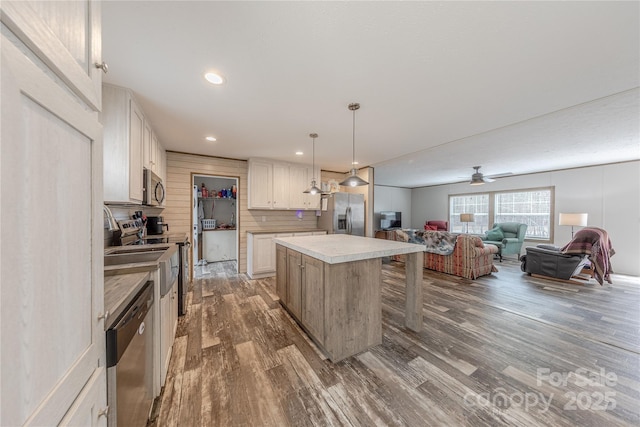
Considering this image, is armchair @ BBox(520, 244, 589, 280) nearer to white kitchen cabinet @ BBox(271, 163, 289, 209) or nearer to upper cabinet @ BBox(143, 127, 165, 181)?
white kitchen cabinet @ BBox(271, 163, 289, 209)

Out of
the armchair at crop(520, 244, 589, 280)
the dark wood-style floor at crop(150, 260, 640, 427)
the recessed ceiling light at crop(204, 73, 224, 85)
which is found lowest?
the dark wood-style floor at crop(150, 260, 640, 427)

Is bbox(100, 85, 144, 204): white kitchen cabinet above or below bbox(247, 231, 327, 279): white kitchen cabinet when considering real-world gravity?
above

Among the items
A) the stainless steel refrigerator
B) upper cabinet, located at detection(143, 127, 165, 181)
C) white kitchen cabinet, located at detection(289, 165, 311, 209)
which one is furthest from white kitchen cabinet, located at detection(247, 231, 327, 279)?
upper cabinet, located at detection(143, 127, 165, 181)

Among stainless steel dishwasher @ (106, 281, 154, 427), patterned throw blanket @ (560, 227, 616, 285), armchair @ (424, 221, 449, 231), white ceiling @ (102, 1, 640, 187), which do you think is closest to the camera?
stainless steel dishwasher @ (106, 281, 154, 427)

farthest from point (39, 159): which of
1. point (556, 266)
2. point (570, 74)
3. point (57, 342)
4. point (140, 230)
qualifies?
point (556, 266)

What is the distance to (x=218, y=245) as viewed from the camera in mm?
5867

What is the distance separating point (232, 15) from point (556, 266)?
6086mm

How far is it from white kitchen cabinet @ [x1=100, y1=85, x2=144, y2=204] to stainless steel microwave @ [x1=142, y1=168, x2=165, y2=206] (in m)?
0.43

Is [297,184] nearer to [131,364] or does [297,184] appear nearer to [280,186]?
[280,186]

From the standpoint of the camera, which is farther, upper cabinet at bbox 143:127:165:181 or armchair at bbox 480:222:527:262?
armchair at bbox 480:222:527:262

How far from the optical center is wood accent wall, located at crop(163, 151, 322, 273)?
414 cm

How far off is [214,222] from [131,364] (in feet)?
16.6

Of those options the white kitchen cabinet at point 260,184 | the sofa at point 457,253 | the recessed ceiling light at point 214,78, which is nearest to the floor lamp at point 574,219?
the sofa at point 457,253

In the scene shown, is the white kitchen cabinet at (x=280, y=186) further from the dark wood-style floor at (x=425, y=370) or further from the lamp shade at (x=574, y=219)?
the lamp shade at (x=574, y=219)
